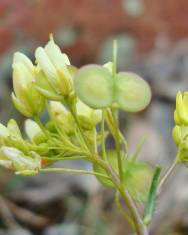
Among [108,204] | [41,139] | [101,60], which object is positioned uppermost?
[41,139]

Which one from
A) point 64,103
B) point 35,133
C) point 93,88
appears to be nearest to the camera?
point 93,88

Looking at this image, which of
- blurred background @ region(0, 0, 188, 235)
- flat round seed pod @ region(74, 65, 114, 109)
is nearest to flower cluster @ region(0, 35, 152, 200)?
flat round seed pod @ region(74, 65, 114, 109)

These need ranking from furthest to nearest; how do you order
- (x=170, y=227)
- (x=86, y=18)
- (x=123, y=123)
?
1. (x=86, y=18)
2. (x=123, y=123)
3. (x=170, y=227)

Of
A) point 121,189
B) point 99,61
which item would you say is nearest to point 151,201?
point 121,189

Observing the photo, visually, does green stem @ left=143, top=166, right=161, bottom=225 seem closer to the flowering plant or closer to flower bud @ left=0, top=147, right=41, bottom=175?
the flowering plant

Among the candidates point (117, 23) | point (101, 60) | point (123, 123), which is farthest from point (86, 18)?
point (123, 123)

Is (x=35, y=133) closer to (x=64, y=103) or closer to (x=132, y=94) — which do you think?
(x=64, y=103)

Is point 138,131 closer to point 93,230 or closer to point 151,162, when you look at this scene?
point 151,162
